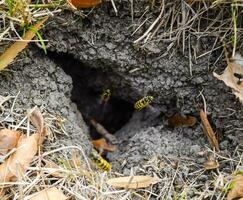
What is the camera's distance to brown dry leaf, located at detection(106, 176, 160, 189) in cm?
235

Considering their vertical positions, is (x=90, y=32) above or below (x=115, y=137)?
above

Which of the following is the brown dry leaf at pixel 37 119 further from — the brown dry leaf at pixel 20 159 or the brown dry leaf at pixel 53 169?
the brown dry leaf at pixel 53 169

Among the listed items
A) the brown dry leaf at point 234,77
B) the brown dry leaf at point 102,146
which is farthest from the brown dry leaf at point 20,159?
the brown dry leaf at point 234,77

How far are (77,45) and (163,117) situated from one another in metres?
0.74

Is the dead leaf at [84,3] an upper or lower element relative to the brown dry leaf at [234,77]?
upper

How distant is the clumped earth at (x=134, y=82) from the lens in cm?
249

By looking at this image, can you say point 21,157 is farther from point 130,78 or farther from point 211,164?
point 211,164

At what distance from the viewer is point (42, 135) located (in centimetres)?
233

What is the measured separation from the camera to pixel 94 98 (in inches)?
127

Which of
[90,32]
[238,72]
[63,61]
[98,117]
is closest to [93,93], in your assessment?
[98,117]

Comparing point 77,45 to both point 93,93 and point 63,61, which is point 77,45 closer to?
point 63,61

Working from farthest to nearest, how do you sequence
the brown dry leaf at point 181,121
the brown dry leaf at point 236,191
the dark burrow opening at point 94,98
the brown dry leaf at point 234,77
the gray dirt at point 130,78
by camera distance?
the dark burrow opening at point 94,98 → the brown dry leaf at point 181,121 → the gray dirt at point 130,78 → the brown dry leaf at point 234,77 → the brown dry leaf at point 236,191

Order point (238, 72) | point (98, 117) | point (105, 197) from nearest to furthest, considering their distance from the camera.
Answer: point (105, 197) < point (238, 72) < point (98, 117)

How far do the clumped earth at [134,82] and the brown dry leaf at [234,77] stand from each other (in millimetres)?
94
